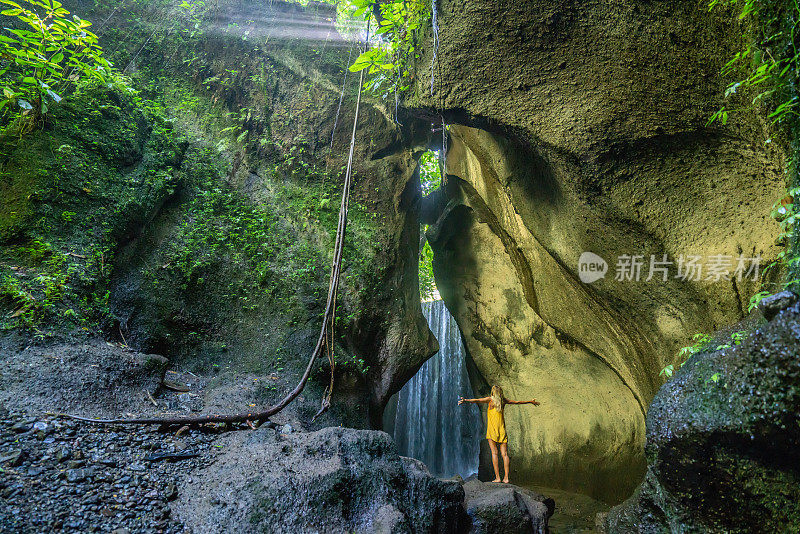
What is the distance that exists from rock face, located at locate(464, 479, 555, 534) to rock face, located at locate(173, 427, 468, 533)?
48cm

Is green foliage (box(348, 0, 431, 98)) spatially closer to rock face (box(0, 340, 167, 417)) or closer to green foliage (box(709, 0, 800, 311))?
green foliage (box(709, 0, 800, 311))

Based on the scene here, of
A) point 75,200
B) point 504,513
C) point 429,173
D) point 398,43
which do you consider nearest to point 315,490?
point 504,513

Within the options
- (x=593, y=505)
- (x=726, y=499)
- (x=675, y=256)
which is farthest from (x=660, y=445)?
(x=593, y=505)

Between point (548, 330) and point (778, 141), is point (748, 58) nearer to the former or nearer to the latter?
point (778, 141)

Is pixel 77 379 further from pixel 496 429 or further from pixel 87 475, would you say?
pixel 496 429

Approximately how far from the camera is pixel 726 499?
2619 millimetres

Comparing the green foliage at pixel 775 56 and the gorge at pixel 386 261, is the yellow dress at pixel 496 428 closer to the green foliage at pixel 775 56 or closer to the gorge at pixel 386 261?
the gorge at pixel 386 261

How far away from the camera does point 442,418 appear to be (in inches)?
477

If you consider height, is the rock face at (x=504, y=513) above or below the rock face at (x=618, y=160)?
below

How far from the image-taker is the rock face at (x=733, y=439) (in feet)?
7.32

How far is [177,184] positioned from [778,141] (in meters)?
6.41

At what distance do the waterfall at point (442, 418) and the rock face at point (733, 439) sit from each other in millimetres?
9320

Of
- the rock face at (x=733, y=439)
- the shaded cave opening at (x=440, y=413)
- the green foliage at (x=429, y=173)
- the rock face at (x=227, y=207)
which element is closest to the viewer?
the rock face at (x=733, y=439)

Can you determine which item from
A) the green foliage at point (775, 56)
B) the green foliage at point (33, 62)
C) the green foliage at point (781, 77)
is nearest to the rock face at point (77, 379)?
the green foliage at point (33, 62)
